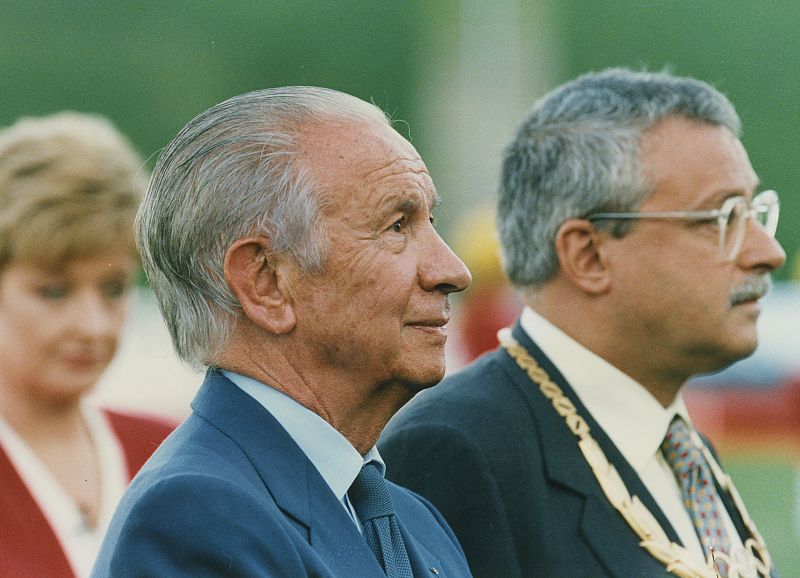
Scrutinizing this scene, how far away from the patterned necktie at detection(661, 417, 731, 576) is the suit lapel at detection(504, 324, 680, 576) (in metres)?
0.14

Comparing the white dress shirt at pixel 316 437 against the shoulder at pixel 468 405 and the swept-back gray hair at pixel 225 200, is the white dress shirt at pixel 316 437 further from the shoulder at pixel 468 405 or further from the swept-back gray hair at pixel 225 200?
the shoulder at pixel 468 405

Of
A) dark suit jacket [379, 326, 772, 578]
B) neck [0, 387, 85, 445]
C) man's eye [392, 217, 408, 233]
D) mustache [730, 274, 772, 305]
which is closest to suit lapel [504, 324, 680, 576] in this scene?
dark suit jacket [379, 326, 772, 578]

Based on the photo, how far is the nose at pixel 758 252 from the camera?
3.73 meters

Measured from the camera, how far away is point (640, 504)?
3.44 metres

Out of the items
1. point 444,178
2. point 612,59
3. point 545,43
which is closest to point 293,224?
point 444,178

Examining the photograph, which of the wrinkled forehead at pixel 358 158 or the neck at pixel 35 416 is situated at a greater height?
the wrinkled forehead at pixel 358 158

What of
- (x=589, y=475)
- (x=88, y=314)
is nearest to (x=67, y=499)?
(x=88, y=314)

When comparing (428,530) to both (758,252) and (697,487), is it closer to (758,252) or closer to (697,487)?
(697,487)

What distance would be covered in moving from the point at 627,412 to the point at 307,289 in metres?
1.34

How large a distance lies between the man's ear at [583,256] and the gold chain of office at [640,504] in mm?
242

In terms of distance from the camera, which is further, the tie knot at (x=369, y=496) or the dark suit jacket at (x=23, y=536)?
the dark suit jacket at (x=23, y=536)

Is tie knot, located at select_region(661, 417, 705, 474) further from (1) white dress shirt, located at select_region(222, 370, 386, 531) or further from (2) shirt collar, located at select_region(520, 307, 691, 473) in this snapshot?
(1) white dress shirt, located at select_region(222, 370, 386, 531)

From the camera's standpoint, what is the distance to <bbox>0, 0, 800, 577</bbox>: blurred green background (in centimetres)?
2453

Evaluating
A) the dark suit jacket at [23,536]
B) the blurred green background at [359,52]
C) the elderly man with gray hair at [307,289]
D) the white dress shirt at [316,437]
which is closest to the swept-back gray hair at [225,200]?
the elderly man with gray hair at [307,289]
